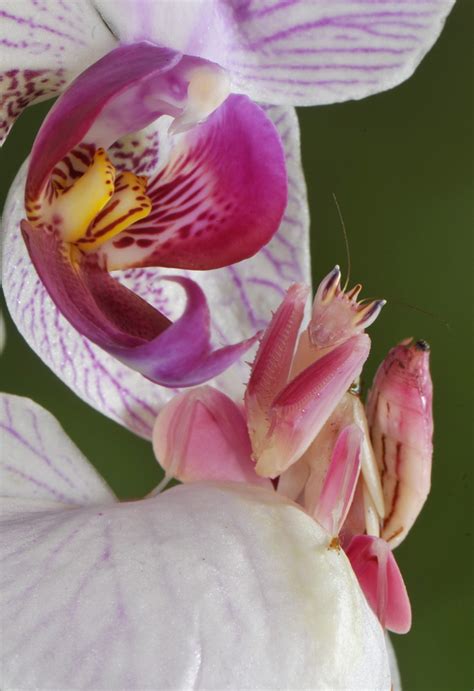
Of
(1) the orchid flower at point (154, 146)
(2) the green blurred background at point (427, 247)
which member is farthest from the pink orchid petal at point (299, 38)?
(2) the green blurred background at point (427, 247)

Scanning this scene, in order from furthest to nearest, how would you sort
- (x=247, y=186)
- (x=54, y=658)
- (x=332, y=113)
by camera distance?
1. (x=332, y=113)
2. (x=247, y=186)
3. (x=54, y=658)

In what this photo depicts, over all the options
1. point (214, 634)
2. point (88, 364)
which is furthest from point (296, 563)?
point (88, 364)

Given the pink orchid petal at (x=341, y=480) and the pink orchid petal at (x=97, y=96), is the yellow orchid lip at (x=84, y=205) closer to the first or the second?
the pink orchid petal at (x=97, y=96)

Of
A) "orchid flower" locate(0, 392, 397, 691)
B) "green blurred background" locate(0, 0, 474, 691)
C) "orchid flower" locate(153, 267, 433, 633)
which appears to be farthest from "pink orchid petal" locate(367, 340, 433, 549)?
"green blurred background" locate(0, 0, 474, 691)

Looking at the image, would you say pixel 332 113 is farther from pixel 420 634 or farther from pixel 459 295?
pixel 420 634

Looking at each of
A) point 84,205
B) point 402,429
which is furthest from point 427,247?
point 84,205
